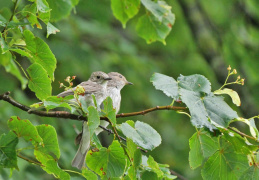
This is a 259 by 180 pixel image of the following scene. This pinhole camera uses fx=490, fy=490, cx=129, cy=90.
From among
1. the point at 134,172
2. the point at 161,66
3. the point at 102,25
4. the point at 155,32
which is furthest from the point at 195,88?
the point at 161,66

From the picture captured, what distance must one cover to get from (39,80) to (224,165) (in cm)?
115

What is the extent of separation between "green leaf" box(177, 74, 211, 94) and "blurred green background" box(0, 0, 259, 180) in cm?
423

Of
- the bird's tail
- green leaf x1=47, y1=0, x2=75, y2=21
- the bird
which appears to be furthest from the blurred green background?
green leaf x1=47, y1=0, x2=75, y2=21

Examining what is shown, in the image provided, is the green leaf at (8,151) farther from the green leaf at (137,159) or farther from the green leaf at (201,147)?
the green leaf at (201,147)

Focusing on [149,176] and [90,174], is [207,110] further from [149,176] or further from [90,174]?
[90,174]

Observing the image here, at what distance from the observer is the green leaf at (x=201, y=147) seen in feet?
9.11

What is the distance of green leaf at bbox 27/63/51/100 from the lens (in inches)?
107

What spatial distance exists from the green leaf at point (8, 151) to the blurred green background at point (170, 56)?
418 centimetres

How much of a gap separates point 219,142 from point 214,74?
5205 mm

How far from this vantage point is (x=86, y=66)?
308 inches

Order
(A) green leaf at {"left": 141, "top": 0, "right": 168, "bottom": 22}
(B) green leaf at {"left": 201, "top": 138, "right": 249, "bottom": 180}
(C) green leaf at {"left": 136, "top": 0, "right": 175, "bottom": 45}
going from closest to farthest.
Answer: (B) green leaf at {"left": 201, "top": 138, "right": 249, "bottom": 180} < (A) green leaf at {"left": 141, "top": 0, "right": 168, "bottom": 22} < (C) green leaf at {"left": 136, "top": 0, "right": 175, "bottom": 45}

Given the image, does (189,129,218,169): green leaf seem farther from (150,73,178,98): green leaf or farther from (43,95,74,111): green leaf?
(43,95,74,111): green leaf

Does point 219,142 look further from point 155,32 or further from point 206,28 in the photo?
point 206,28

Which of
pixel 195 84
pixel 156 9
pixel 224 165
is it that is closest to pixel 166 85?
pixel 195 84
